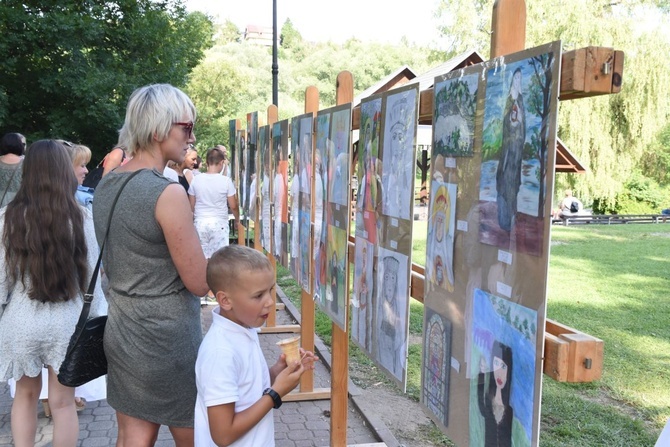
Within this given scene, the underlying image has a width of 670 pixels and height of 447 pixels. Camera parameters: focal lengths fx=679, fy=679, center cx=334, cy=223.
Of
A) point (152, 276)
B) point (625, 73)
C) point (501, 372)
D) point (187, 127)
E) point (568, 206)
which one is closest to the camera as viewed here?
A: point (501, 372)

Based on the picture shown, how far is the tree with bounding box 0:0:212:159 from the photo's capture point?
13.7m

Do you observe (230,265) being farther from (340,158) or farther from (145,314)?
(340,158)

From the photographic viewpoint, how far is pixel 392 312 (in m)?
3.01

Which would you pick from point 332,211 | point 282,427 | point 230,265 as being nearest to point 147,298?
point 230,265

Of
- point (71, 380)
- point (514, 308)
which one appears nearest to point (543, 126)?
point (514, 308)

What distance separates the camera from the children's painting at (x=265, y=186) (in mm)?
6770

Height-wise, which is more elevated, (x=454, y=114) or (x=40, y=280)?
(x=454, y=114)

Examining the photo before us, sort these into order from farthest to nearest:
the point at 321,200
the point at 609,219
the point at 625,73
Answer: the point at 609,219
the point at 625,73
the point at 321,200

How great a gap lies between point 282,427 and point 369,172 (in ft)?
7.95

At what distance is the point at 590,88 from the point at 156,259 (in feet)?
5.50

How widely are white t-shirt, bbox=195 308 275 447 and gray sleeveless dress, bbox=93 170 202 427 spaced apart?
1.03 ft

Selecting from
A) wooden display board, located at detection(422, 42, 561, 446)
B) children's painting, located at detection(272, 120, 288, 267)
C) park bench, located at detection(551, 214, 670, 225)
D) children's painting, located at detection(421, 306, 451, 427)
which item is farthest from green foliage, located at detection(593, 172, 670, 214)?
wooden display board, located at detection(422, 42, 561, 446)

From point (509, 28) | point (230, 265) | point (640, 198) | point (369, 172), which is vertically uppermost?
point (509, 28)

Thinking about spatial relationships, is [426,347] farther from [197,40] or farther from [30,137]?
[197,40]
